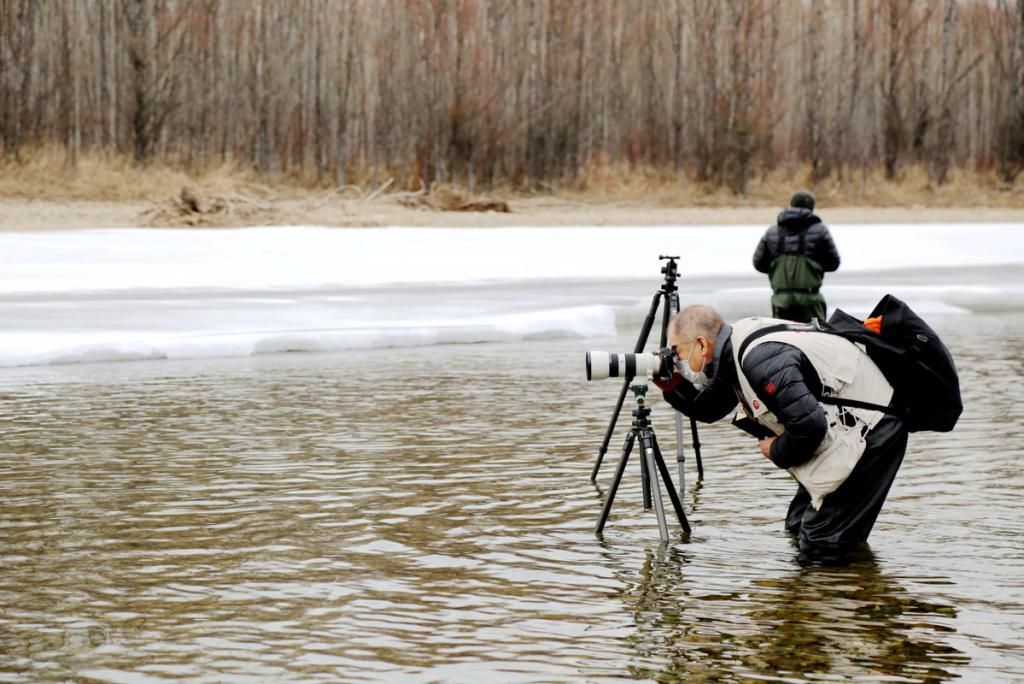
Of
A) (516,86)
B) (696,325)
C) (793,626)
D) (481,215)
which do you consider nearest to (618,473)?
(696,325)

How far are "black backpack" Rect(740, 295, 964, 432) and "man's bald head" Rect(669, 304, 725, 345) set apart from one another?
12 cm

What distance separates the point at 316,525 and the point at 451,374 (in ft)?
18.0

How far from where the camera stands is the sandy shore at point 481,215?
930 inches

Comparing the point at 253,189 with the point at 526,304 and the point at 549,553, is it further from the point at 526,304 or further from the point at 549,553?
the point at 549,553

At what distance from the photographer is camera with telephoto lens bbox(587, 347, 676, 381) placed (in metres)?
5.77

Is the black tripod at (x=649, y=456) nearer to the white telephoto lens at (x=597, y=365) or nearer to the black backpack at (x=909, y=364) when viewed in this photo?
the white telephoto lens at (x=597, y=365)

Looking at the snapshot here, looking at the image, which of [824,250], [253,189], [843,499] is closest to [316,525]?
[843,499]

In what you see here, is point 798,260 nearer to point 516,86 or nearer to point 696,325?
point 696,325

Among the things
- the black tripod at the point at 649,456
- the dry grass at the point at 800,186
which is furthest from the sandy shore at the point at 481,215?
the black tripod at the point at 649,456

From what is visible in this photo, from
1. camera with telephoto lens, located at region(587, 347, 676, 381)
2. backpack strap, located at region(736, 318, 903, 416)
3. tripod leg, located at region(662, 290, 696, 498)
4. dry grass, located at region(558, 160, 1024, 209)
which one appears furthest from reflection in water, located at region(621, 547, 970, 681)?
dry grass, located at region(558, 160, 1024, 209)

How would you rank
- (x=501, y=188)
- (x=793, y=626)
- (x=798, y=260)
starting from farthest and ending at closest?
(x=501, y=188)
(x=798, y=260)
(x=793, y=626)

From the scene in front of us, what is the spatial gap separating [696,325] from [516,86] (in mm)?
24791

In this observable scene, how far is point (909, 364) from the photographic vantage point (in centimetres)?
585

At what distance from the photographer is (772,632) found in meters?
5.11
